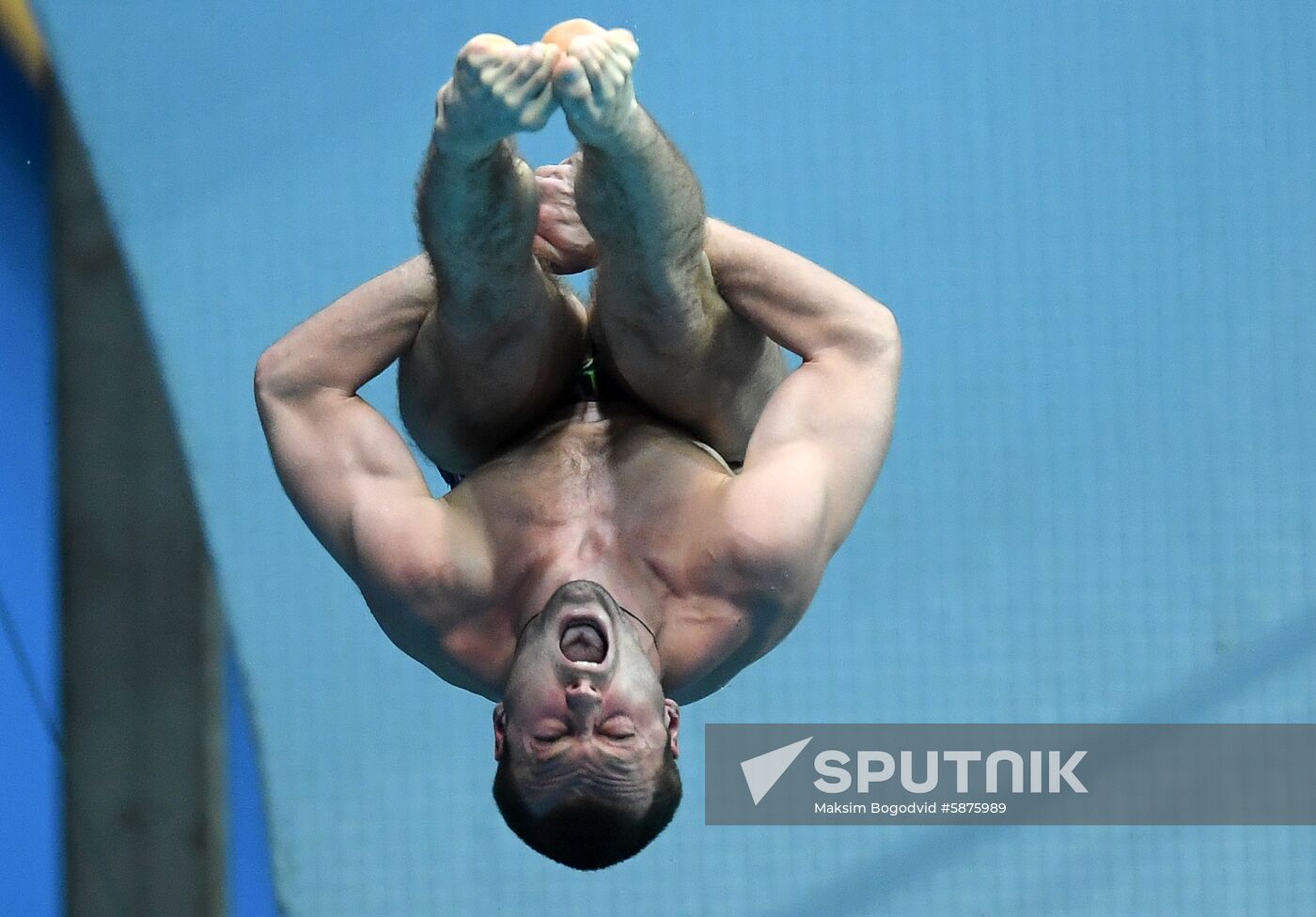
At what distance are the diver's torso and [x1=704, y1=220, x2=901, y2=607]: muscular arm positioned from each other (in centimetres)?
4

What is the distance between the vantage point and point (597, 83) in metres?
0.96

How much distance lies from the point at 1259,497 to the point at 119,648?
1857 millimetres

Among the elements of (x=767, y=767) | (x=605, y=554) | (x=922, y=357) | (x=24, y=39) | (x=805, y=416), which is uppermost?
(x=24, y=39)

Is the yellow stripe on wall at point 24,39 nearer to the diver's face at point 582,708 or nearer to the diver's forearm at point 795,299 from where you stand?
the diver's forearm at point 795,299

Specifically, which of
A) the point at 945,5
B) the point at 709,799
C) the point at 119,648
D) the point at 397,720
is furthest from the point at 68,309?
the point at 945,5

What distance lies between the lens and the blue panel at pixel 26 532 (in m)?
2.25

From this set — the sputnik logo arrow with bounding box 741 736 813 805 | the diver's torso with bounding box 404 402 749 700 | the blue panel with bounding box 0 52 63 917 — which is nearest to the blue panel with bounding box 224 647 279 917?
the blue panel with bounding box 0 52 63 917

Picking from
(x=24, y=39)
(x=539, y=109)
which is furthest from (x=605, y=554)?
(x=24, y=39)

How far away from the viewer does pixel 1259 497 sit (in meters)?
2.56

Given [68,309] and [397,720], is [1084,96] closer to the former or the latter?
[397,720]

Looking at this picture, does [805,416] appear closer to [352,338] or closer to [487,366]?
[487,366]

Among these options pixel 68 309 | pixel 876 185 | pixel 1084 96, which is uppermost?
pixel 1084 96

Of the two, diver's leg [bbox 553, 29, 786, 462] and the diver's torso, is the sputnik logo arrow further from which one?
the diver's torso

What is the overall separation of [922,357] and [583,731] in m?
1.56
